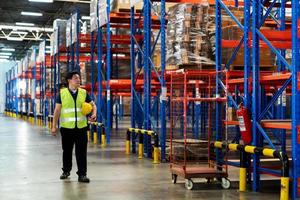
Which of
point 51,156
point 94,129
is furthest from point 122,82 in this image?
point 51,156

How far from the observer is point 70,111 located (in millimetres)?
8234

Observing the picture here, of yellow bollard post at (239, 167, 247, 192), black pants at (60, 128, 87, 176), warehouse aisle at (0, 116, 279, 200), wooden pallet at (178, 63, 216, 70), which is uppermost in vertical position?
wooden pallet at (178, 63, 216, 70)

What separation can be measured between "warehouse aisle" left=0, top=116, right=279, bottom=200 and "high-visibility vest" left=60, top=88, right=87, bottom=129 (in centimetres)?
92

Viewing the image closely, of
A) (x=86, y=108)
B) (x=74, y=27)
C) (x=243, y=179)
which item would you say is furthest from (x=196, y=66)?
(x=74, y=27)

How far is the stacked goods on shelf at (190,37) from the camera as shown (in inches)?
386

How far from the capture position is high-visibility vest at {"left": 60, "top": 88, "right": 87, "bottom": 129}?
8234mm

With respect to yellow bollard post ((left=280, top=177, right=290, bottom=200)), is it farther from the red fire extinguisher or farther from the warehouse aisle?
the red fire extinguisher

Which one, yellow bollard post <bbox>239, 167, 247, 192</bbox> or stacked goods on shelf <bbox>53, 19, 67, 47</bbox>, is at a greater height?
stacked goods on shelf <bbox>53, 19, 67, 47</bbox>

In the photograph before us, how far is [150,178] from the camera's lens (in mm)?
8578

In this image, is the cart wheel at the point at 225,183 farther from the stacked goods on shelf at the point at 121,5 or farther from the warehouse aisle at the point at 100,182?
the stacked goods on shelf at the point at 121,5

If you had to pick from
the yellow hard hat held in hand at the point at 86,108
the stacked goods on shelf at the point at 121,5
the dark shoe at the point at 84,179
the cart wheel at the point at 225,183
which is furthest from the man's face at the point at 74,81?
the stacked goods on shelf at the point at 121,5

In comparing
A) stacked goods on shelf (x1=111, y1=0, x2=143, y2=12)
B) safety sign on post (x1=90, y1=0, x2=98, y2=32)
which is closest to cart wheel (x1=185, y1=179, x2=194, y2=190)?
stacked goods on shelf (x1=111, y1=0, x2=143, y2=12)

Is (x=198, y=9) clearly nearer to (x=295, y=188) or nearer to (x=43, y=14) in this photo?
(x=295, y=188)

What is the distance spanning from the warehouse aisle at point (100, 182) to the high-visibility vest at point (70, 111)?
3.03 feet
